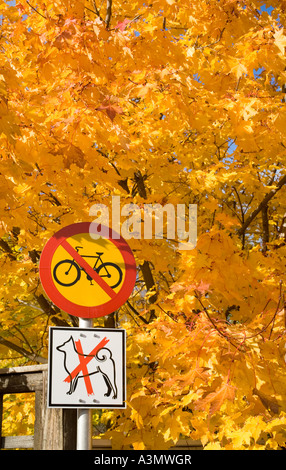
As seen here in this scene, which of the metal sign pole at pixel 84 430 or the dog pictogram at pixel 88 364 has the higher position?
the dog pictogram at pixel 88 364

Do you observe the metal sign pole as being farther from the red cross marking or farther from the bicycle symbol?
the bicycle symbol

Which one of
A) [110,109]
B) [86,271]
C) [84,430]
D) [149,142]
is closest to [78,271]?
[86,271]

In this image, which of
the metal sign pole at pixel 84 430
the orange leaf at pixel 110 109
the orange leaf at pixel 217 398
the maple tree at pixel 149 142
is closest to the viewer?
the metal sign pole at pixel 84 430

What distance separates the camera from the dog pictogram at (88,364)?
2.16 m

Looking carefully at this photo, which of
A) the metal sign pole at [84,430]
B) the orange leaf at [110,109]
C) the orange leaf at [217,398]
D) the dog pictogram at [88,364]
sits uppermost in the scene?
the orange leaf at [110,109]

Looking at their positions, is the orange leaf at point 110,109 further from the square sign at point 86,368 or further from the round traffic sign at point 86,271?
the square sign at point 86,368

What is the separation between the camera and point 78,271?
2404 millimetres

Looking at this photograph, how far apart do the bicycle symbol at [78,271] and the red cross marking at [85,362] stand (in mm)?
296

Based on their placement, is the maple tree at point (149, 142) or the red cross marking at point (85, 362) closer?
the red cross marking at point (85, 362)

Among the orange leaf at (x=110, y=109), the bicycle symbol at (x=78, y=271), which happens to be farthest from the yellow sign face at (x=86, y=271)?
the orange leaf at (x=110, y=109)

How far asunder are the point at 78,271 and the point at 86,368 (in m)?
0.45

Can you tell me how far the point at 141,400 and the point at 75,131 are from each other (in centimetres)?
203
